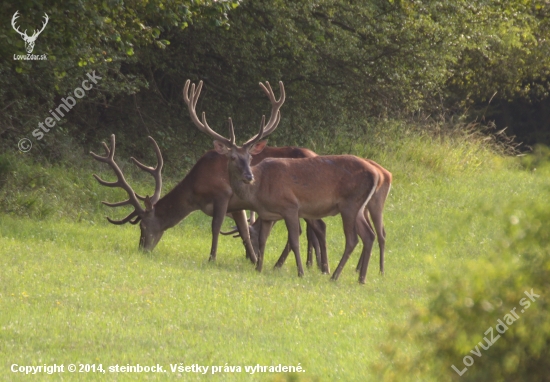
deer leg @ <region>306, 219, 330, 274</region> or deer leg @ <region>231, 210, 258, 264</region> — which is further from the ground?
deer leg @ <region>306, 219, 330, 274</region>

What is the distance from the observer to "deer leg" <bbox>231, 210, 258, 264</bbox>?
1232cm

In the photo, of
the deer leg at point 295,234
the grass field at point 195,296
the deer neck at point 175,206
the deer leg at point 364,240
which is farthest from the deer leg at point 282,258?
the deer neck at point 175,206

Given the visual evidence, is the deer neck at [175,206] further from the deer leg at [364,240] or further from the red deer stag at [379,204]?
the deer leg at [364,240]

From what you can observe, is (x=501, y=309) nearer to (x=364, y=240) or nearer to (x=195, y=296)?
(x=195, y=296)

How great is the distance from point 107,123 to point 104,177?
4001 mm

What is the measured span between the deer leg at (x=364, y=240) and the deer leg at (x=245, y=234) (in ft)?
5.23

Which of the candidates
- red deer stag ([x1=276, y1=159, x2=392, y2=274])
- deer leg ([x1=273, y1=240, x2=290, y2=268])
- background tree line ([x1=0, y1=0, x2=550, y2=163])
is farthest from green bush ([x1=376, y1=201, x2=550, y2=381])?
background tree line ([x1=0, y1=0, x2=550, y2=163])

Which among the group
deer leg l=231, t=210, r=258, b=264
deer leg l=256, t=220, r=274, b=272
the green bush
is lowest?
deer leg l=231, t=210, r=258, b=264

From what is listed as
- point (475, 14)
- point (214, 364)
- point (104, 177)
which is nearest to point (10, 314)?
point (214, 364)

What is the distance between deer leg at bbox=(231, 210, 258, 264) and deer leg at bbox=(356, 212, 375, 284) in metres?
1.59

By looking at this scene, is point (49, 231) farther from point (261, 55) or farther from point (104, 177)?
point (261, 55)

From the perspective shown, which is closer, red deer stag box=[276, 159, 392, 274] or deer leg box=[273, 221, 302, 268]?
red deer stag box=[276, 159, 392, 274]

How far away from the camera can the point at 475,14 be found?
69.4 feet

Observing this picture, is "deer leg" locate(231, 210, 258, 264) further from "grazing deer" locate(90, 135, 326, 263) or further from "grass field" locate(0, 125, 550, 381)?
"grass field" locate(0, 125, 550, 381)
